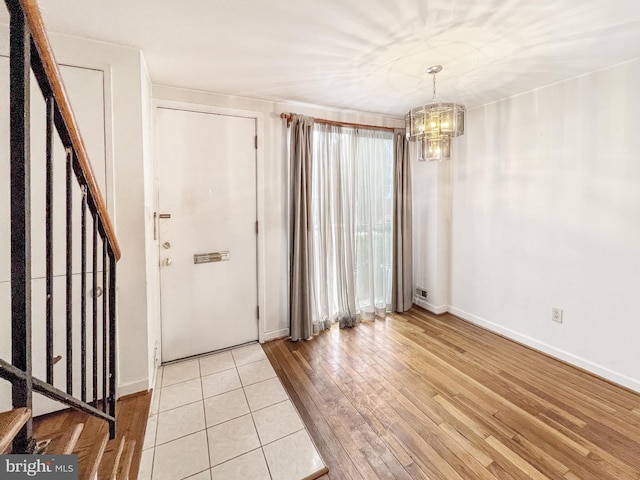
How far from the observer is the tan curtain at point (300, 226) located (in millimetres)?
2984

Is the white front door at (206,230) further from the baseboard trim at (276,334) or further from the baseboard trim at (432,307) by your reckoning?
the baseboard trim at (432,307)

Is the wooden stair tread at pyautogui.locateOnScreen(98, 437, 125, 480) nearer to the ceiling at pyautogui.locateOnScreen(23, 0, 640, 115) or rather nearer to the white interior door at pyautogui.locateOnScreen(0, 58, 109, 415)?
the white interior door at pyautogui.locateOnScreen(0, 58, 109, 415)

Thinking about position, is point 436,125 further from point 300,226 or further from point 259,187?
point 259,187

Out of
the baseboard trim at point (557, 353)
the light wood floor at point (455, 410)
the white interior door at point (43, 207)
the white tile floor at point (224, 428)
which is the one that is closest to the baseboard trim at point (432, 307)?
the baseboard trim at point (557, 353)

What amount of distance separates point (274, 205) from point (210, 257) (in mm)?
799

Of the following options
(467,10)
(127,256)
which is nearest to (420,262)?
(467,10)

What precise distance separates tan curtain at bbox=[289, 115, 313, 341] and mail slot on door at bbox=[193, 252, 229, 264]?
653mm

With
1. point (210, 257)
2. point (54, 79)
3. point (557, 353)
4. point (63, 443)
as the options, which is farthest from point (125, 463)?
point (557, 353)

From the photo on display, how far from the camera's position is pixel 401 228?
12.0 feet

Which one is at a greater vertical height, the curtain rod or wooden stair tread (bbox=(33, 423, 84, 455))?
the curtain rod

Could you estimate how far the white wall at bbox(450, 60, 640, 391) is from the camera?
2258mm

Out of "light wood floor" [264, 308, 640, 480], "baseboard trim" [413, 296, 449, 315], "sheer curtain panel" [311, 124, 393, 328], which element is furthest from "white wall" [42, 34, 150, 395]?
"baseboard trim" [413, 296, 449, 315]

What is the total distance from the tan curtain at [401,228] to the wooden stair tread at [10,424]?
3.39 metres

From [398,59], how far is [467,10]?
1.89 feet
